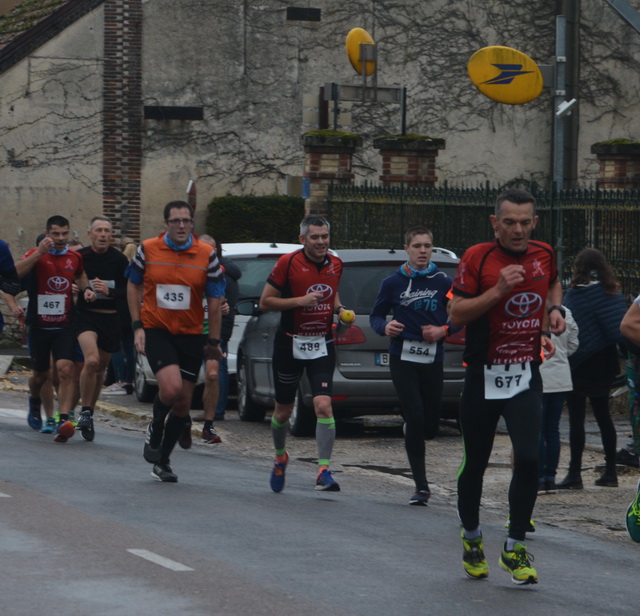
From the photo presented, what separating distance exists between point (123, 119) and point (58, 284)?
50.4ft

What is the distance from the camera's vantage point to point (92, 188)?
27828mm

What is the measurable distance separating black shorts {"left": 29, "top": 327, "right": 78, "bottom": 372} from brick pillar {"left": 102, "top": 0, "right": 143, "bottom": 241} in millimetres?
14718

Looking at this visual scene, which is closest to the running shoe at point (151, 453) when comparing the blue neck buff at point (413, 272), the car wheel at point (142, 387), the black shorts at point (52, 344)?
the blue neck buff at point (413, 272)

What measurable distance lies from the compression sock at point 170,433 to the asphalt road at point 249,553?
218mm

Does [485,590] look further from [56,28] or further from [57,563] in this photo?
[56,28]

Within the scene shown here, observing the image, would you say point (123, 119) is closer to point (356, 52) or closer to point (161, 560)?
point (356, 52)

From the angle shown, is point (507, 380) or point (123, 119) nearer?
point (507, 380)

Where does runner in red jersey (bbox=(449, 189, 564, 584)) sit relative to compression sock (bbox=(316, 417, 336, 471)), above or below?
above

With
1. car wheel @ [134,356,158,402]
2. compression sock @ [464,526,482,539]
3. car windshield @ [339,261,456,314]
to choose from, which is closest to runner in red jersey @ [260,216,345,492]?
car windshield @ [339,261,456,314]

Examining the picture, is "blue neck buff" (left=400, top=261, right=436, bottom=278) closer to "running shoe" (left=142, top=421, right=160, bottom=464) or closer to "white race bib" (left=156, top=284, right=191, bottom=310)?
A: "white race bib" (left=156, top=284, right=191, bottom=310)

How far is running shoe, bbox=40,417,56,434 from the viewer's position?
44.4 ft

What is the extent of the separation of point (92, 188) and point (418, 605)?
72.4 feet

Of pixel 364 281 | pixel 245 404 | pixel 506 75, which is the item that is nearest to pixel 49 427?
pixel 245 404

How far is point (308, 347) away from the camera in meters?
10.2
